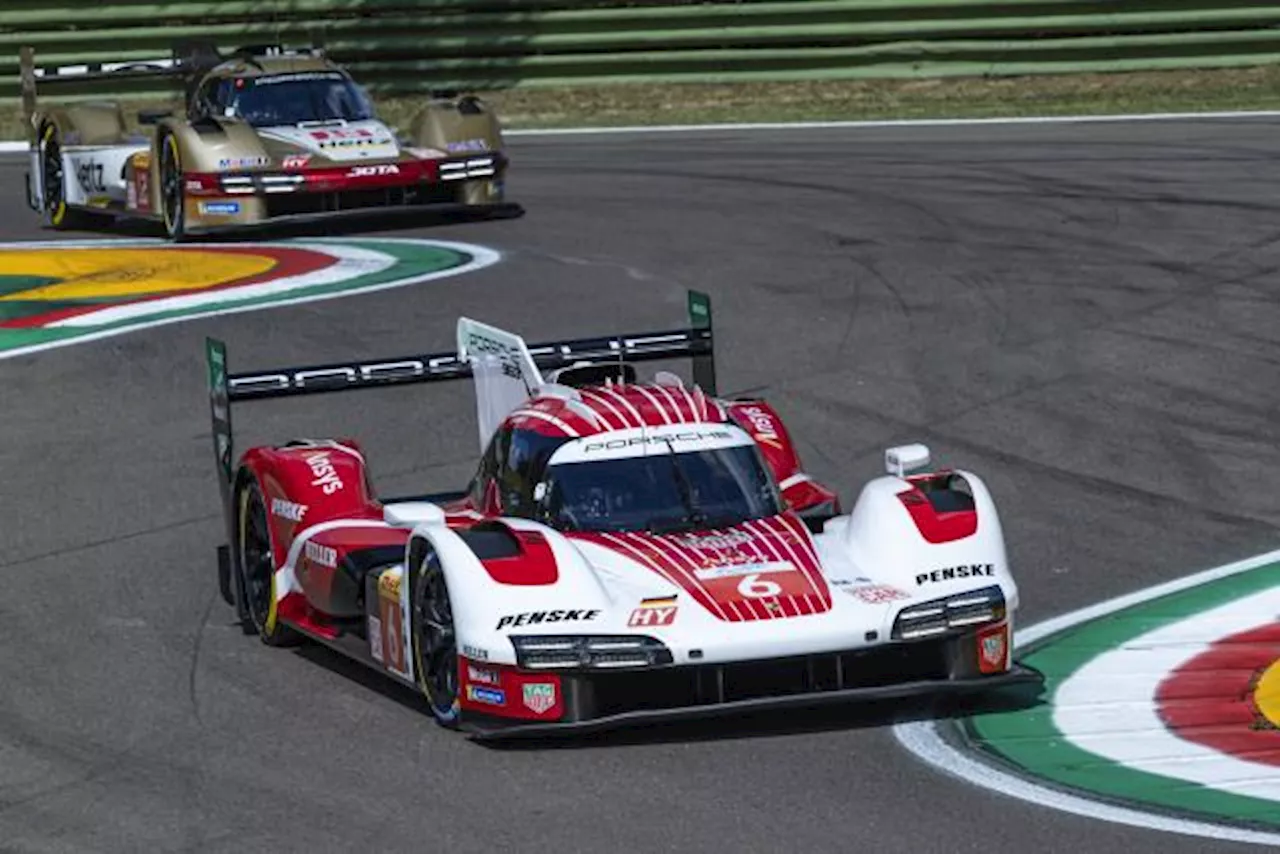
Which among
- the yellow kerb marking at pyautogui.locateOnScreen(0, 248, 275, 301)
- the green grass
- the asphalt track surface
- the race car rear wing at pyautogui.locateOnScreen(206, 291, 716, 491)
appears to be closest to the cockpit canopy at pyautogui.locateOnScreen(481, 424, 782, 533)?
the asphalt track surface

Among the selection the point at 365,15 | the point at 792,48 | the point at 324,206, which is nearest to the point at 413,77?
the point at 365,15

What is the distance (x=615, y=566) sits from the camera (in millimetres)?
10312

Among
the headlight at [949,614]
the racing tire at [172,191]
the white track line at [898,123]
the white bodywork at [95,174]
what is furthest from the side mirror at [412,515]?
the white track line at [898,123]

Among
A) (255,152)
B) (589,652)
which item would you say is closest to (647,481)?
(589,652)

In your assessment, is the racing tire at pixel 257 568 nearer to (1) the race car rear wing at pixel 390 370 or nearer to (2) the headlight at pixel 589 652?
(1) the race car rear wing at pixel 390 370

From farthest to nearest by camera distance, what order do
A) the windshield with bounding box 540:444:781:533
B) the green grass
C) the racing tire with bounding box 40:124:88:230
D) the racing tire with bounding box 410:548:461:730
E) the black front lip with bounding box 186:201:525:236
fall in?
the green grass < the racing tire with bounding box 40:124:88:230 < the black front lip with bounding box 186:201:525:236 < the windshield with bounding box 540:444:781:533 < the racing tire with bounding box 410:548:461:730

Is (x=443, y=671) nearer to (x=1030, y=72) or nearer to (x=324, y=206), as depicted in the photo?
(x=324, y=206)

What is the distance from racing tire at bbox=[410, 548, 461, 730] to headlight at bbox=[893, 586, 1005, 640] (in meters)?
1.62

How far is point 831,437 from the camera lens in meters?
15.3

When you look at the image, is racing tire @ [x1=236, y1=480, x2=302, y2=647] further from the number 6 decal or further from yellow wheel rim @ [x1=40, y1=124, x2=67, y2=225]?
yellow wheel rim @ [x1=40, y1=124, x2=67, y2=225]

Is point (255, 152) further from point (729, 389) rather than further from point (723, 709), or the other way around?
point (723, 709)

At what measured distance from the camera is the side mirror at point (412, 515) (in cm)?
1095

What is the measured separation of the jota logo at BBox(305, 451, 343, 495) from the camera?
39.1 ft

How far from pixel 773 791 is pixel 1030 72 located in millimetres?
21608
